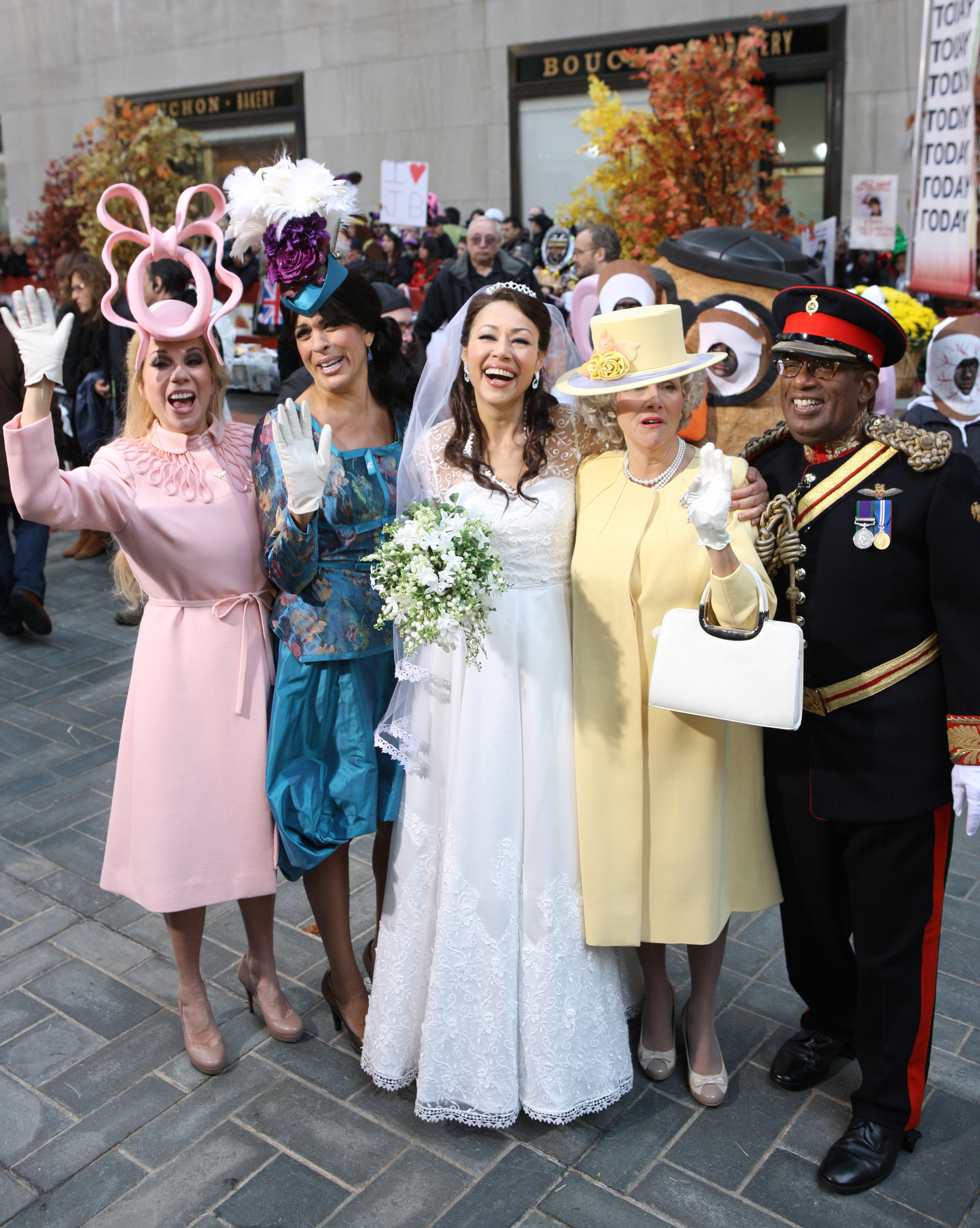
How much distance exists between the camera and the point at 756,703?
254 cm

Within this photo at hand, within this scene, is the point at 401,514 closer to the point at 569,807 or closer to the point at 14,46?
the point at 569,807

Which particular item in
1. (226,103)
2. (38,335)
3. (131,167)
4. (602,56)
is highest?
(226,103)

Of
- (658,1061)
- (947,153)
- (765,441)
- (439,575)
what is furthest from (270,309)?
(658,1061)

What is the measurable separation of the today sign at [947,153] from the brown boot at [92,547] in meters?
6.20

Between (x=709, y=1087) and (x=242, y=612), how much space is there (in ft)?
6.23

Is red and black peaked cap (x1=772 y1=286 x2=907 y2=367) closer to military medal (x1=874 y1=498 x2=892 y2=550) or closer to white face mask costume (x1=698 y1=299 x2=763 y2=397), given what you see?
military medal (x1=874 y1=498 x2=892 y2=550)

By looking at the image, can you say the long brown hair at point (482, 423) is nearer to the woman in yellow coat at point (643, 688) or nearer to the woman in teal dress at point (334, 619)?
the woman in yellow coat at point (643, 688)

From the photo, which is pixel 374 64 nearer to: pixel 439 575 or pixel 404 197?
pixel 404 197

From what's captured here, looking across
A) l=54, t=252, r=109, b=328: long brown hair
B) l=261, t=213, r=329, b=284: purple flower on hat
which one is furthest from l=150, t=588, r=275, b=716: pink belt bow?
l=54, t=252, r=109, b=328: long brown hair

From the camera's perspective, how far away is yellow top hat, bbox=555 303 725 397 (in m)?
2.82

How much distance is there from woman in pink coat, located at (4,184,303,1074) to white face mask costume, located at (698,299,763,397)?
229 cm

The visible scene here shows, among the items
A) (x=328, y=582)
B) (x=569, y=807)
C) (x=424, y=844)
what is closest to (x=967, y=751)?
(x=569, y=807)

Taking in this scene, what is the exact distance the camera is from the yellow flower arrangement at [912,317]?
21.0ft

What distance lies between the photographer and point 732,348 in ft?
15.3
